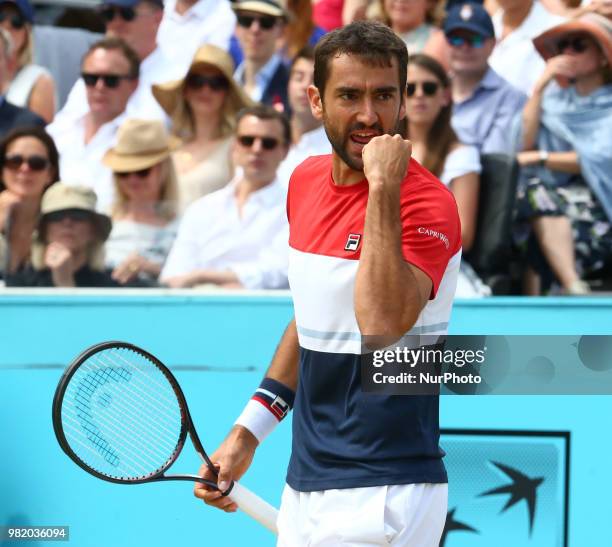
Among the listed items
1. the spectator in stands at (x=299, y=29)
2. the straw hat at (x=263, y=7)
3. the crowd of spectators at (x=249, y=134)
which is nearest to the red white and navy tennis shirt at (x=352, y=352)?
the crowd of spectators at (x=249, y=134)

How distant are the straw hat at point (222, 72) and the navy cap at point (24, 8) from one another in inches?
31.7

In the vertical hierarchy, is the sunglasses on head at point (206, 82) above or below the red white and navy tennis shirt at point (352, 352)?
above

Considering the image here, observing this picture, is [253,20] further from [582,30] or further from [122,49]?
[582,30]

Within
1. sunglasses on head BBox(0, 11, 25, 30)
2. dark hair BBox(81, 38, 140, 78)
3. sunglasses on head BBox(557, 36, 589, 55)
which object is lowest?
dark hair BBox(81, 38, 140, 78)

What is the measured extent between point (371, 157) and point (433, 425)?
0.63 m

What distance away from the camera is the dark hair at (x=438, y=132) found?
4973 millimetres

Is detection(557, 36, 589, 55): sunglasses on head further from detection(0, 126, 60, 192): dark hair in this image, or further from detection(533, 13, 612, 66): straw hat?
detection(0, 126, 60, 192): dark hair

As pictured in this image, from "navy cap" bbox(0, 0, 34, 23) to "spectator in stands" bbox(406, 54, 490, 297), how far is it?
1.99 meters

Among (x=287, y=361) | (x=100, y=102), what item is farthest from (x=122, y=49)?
(x=287, y=361)

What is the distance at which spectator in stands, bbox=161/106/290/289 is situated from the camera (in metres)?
4.90

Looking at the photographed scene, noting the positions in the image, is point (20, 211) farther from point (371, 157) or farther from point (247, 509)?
point (371, 157)

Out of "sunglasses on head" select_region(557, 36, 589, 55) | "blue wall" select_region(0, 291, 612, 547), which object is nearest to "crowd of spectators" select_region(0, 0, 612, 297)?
"sunglasses on head" select_region(557, 36, 589, 55)

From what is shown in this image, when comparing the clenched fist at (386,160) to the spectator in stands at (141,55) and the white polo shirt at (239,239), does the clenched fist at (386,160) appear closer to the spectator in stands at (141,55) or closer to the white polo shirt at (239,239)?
the white polo shirt at (239,239)

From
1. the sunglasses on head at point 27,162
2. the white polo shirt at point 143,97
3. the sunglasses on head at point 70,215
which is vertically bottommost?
the sunglasses on head at point 70,215
